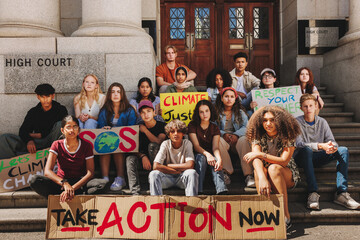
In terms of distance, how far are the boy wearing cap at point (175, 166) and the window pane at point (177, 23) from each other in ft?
20.0

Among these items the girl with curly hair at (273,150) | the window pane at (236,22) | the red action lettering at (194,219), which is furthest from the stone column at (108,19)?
the window pane at (236,22)

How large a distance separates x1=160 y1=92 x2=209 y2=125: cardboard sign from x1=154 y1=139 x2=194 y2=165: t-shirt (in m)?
1.17

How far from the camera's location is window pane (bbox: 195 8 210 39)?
9617 mm

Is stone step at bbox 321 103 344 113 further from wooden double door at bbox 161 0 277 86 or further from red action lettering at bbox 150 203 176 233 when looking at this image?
red action lettering at bbox 150 203 176 233

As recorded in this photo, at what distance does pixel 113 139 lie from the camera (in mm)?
4578

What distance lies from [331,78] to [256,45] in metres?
2.75

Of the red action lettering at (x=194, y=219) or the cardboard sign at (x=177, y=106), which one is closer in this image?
the red action lettering at (x=194, y=219)

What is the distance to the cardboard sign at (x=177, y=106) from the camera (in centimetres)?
533

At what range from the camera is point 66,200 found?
3535mm

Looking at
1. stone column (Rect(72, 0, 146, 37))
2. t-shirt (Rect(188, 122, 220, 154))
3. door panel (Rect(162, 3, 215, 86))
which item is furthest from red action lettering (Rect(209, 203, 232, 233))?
door panel (Rect(162, 3, 215, 86))

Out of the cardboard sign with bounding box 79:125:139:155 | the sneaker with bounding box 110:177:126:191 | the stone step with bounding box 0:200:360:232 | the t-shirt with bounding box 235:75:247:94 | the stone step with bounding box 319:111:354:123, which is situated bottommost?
the stone step with bounding box 0:200:360:232

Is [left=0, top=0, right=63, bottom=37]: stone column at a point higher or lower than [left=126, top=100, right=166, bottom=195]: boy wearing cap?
higher

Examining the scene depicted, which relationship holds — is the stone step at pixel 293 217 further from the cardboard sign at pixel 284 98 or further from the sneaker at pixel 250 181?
the cardboard sign at pixel 284 98

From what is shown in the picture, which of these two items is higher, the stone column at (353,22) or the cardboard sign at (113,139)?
the stone column at (353,22)
